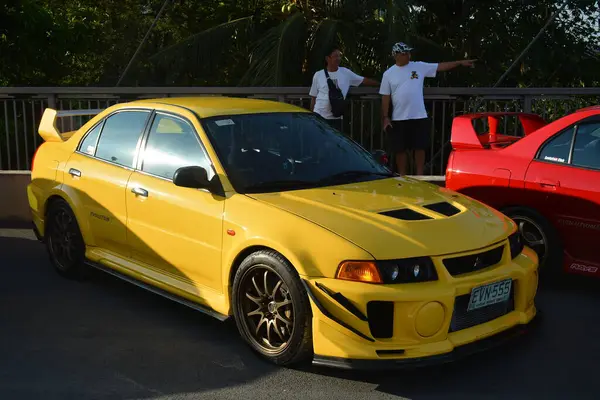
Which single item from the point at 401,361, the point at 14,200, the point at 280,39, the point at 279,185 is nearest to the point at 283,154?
the point at 279,185

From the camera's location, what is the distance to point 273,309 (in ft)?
16.4

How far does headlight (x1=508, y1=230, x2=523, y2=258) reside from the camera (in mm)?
5312

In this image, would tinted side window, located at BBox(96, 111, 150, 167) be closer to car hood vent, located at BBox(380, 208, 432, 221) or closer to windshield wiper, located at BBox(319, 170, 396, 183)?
windshield wiper, located at BBox(319, 170, 396, 183)

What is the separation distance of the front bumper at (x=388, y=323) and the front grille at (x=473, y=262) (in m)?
0.07

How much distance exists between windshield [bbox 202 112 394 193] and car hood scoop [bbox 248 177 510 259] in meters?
0.19

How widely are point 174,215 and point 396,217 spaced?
5.29 ft

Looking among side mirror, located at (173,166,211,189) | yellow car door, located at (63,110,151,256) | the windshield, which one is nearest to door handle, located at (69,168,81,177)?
yellow car door, located at (63,110,151,256)

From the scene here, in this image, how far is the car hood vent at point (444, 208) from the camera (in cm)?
526

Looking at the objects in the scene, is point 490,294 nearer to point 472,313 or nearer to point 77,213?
point 472,313

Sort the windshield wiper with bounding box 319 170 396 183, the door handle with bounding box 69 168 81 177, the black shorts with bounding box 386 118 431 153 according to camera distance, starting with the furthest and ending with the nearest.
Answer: the black shorts with bounding box 386 118 431 153 → the door handle with bounding box 69 168 81 177 → the windshield wiper with bounding box 319 170 396 183

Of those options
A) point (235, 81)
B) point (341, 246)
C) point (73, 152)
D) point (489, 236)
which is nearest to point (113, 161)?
point (73, 152)

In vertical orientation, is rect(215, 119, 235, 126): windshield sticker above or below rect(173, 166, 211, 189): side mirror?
above

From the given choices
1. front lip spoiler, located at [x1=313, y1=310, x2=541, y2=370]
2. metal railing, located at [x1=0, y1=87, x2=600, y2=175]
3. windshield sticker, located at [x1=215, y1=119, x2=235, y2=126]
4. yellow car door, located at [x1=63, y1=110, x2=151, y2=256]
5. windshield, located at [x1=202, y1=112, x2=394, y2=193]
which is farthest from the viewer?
metal railing, located at [x1=0, y1=87, x2=600, y2=175]

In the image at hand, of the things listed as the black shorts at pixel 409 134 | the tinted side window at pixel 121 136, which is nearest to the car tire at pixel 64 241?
the tinted side window at pixel 121 136
